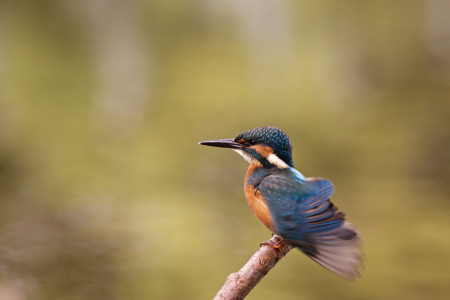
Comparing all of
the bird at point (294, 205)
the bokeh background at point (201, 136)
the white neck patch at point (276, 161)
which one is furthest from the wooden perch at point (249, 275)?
the bokeh background at point (201, 136)

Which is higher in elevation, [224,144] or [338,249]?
[224,144]

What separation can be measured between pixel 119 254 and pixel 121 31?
3.10m

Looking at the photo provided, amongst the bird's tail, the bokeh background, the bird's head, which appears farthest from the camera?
the bokeh background

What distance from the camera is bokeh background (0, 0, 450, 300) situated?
9.23 ft

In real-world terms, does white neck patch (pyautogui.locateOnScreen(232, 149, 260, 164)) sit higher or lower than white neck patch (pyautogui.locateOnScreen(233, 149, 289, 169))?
higher

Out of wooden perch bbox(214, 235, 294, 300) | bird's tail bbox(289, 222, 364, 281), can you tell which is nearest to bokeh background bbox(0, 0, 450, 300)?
wooden perch bbox(214, 235, 294, 300)

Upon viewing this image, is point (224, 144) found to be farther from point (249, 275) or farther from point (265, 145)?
point (249, 275)

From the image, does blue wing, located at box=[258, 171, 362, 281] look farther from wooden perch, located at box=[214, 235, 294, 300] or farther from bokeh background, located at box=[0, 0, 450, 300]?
bokeh background, located at box=[0, 0, 450, 300]

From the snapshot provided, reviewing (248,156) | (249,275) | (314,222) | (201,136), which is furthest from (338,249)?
(201,136)

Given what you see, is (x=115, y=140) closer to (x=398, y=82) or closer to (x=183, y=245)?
→ (x=183, y=245)

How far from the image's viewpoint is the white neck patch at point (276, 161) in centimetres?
96

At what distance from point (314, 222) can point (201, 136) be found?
142 inches

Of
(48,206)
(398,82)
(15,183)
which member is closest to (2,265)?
(48,206)

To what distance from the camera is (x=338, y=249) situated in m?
0.75
